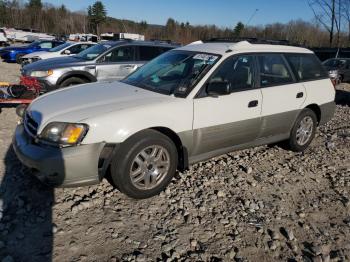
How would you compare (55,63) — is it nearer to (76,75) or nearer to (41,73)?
(41,73)

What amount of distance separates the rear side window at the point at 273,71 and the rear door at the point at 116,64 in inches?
180

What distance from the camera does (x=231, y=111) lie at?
4402 mm

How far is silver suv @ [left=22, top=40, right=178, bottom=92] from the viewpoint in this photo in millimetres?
8172

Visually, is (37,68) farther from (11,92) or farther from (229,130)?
(229,130)

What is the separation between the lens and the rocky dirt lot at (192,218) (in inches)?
122

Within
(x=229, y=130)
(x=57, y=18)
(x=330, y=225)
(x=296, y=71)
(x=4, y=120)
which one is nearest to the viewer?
(x=330, y=225)

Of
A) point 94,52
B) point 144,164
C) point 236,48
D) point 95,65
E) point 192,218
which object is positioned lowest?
point 192,218

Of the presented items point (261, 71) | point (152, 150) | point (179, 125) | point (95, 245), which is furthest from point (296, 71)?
point (95, 245)

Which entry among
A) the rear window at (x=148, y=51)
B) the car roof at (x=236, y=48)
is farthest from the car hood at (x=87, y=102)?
the rear window at (x=148, y=51)

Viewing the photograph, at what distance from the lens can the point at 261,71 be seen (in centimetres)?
481

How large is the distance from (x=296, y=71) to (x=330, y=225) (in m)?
2.52

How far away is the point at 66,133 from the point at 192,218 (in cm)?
155

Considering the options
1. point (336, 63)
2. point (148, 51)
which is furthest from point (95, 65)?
point (336, 63)

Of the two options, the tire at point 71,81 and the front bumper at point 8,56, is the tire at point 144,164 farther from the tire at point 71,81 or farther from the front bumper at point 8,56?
the front bumper at point 8,56
